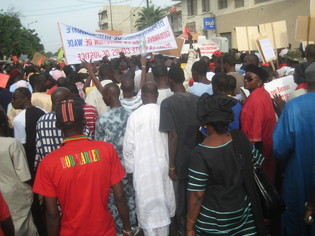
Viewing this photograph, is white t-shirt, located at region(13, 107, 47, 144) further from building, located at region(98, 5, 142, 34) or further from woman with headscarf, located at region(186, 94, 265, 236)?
building, located at region(98, 5, 142, 34)

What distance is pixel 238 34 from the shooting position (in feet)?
Result: 24.3

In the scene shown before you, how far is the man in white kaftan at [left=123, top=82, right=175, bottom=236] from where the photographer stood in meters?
3.15

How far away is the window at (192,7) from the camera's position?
103 feet

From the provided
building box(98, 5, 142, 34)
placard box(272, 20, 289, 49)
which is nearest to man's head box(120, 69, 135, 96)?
placard box(272, 20, 289, 49)

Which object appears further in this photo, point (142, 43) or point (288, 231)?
point (142, 43)

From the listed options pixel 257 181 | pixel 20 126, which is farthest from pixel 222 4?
pixel 257 181

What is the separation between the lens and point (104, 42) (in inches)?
239

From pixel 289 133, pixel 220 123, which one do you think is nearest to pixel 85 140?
pixel 220 123

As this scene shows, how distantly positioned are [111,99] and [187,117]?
0.92 meters

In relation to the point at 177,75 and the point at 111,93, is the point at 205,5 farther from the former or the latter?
the point at 111,93

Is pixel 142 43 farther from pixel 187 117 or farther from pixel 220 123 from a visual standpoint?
pixel 220 123

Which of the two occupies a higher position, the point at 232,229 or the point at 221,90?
the point at 221,90

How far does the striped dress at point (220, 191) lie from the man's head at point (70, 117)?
892 millimetres

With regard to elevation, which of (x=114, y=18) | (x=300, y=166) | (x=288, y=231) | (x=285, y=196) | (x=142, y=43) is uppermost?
(x=114, y=18)
